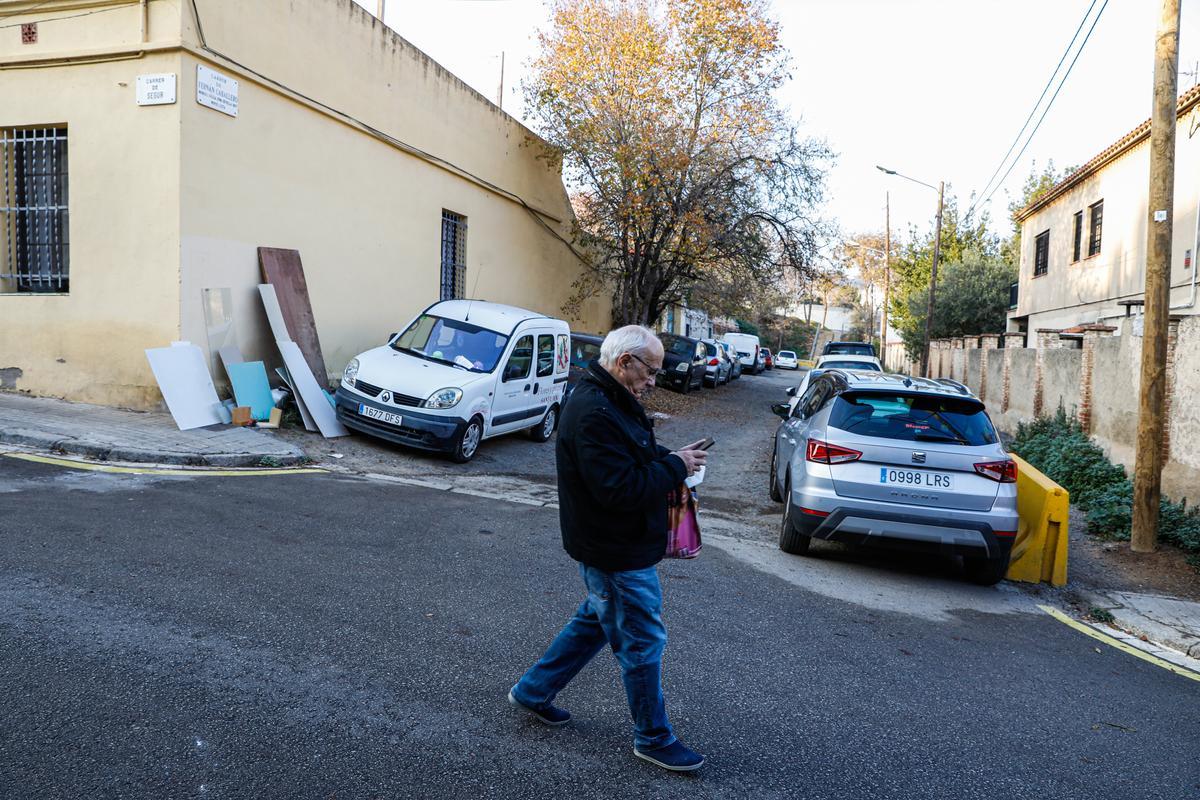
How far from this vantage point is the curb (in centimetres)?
810

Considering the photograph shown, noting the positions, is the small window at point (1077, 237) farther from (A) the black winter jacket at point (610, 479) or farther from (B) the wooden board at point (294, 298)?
(A) the black winter jacket at point (610, 479)

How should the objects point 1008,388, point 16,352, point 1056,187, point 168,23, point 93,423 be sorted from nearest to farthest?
point 93,423 → point 168,23 → point 16,352 → point 1008,388 → point 1056,187

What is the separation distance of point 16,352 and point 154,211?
2694 millimetres

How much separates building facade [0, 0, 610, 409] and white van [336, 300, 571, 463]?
2309mm

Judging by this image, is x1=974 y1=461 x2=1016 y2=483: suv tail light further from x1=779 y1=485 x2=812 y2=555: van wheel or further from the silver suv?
x1=779 y1=485 x2=812 y2=555: van wheel

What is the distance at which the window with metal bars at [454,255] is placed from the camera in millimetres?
16719

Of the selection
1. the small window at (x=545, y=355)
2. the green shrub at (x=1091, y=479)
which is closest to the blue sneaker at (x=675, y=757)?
the green shrub at (x=1091, y=479)

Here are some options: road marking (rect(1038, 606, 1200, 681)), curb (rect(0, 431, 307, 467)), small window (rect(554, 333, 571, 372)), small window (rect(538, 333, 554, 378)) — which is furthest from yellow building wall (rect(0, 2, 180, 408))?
road marking (rect(1038, 606, 1200, 681))

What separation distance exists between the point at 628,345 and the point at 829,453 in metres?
3.83

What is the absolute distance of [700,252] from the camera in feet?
67.8

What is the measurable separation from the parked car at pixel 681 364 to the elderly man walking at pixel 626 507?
1970 cm

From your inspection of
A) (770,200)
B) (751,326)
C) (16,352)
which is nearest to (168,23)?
(16,352)

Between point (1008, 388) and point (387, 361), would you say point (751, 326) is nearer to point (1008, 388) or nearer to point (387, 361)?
point (1008, 388)

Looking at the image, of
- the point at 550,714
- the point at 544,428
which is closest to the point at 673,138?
the point at 544,428
